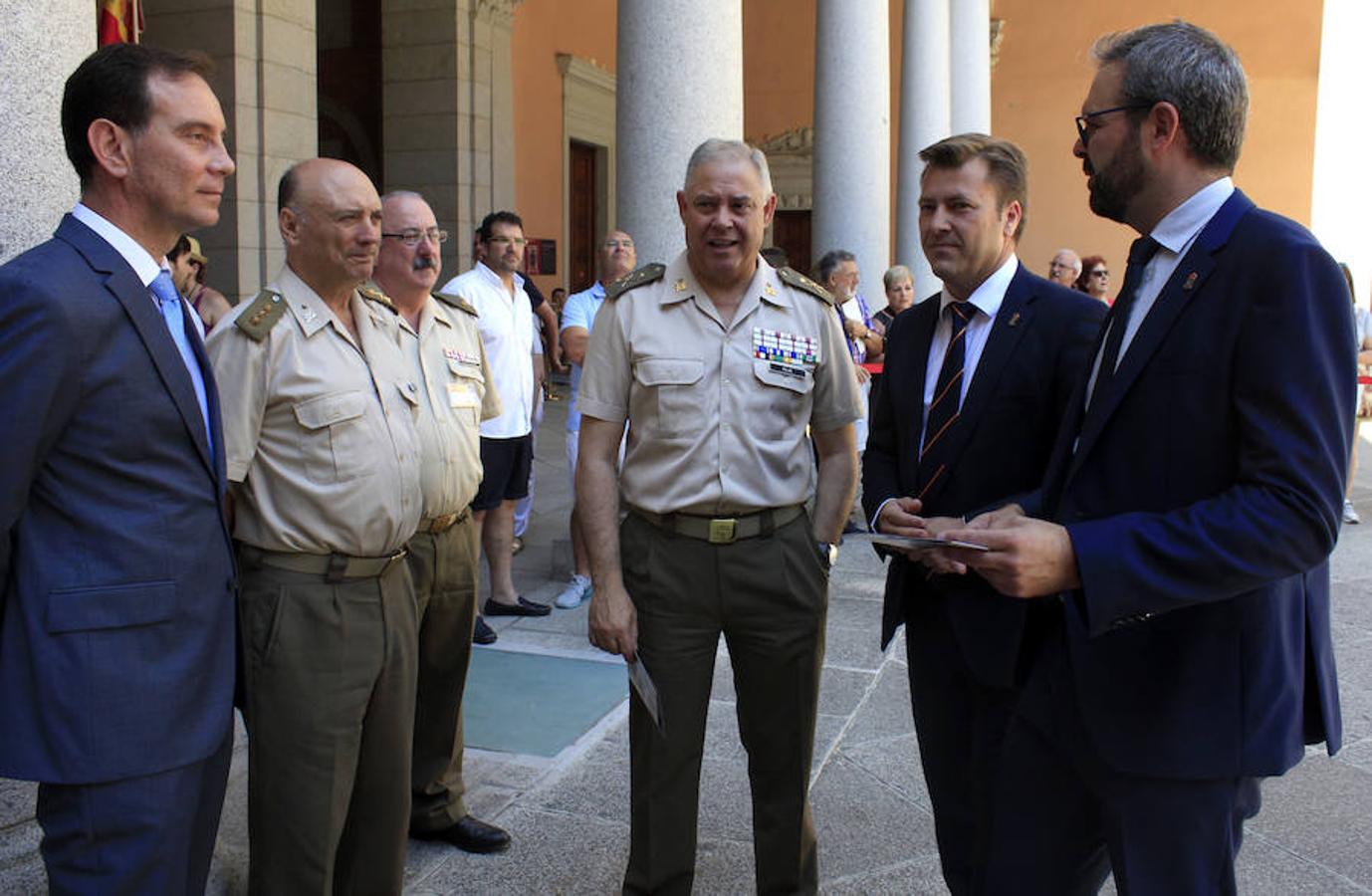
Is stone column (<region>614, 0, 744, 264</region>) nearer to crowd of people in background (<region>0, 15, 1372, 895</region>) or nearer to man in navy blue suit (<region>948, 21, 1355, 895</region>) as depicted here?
crowd of people in background (<region>0, 15, 1372, 895</region>)

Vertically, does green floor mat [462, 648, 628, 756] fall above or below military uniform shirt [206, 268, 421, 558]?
below

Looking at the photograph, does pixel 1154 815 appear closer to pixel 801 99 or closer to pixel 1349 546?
pixel 1349 546

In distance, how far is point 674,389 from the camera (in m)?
2.77

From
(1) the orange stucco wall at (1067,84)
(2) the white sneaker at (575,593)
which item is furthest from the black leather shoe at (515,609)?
(1) the orange stucco wall at (1067,84)

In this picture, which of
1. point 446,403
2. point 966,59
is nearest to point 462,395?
point 446,403

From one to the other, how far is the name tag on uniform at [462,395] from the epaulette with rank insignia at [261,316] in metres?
0.60

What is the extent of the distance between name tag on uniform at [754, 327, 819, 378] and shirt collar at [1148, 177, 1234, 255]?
1088 millimetres

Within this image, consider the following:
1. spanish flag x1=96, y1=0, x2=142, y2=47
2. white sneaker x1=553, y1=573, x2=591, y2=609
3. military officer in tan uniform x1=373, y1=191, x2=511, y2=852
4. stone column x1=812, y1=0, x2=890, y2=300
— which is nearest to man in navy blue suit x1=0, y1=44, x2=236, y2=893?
military officer in tan uniform x1=373, y1=191, x2=511, y2=852

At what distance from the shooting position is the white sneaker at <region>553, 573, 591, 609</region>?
5.71m

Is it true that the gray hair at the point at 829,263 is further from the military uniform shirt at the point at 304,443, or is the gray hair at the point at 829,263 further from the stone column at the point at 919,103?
the military uniform shirt at the point at 304,443

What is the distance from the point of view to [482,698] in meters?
4.47

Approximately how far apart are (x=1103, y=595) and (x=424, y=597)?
1.93 metres

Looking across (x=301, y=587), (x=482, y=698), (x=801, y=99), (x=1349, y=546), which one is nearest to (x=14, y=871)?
(x=301, y=587)

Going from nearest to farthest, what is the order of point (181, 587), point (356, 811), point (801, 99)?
point (181, 587), point (356, 811), point (801, 99)
